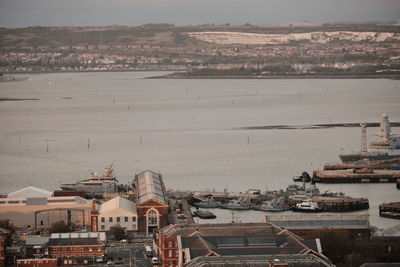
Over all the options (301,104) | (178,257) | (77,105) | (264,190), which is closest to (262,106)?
(301,104)

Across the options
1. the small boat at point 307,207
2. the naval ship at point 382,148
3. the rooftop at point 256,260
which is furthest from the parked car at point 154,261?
the naval ship at point 382,148

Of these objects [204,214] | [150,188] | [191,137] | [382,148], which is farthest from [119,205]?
[191,137]

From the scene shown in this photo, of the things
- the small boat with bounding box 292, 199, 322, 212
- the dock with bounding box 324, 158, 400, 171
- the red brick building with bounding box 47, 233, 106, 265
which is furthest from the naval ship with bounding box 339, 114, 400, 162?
the red brick building with bounding box 47, 233, 106, 265

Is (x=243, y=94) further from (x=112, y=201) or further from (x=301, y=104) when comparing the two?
(x=112, y=201)

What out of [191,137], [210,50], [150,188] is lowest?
[191,137]

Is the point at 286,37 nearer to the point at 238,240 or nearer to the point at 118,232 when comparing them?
the point at 118,232

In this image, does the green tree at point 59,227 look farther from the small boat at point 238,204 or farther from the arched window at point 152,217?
the small boat at point 238,204

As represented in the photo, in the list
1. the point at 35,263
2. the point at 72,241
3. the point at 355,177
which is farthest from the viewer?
the point at 355,177
